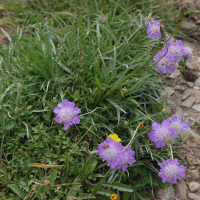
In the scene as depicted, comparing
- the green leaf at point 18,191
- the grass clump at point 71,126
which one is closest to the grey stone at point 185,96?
the grass clump at point 71,126

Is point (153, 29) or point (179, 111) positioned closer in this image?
point (153, 29)

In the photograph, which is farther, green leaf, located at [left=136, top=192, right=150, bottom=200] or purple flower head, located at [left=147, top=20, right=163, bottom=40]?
purple flower head, located at [left=147, top=20, right=163, bottom=40]

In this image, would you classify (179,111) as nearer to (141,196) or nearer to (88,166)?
(141,196)

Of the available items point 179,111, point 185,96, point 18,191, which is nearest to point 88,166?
point 18,191

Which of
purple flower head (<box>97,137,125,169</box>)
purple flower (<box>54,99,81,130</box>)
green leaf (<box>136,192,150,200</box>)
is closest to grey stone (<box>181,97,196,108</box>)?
green leaf (<box>136,192,150,200</box>)

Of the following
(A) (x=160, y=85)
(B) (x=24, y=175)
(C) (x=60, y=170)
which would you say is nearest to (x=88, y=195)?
(C) (x=60, y=170)

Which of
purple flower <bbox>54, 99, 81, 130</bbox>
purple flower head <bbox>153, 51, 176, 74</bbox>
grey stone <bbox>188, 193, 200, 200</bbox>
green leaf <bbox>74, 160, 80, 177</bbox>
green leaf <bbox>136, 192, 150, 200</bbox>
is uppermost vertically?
purple flower head <bbox>153, 51, 176, 74</bbox>

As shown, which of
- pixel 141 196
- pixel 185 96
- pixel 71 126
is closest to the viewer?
pixel 141 196

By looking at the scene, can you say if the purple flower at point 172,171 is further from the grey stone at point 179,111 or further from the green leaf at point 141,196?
the grey stone at point 179,111

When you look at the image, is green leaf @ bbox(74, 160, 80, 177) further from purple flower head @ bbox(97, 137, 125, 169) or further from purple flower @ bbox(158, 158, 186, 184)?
purple flower @ bbox(158, 158, 186, 184)

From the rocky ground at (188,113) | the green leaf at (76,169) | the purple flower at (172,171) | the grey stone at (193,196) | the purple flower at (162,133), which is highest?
the purple flower at (162,133)

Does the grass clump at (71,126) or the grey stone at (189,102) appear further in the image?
the grey stone at (189,102)

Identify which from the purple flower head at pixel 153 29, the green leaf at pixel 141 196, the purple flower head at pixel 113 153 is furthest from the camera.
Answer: the purple flower head at pixel 153 29
